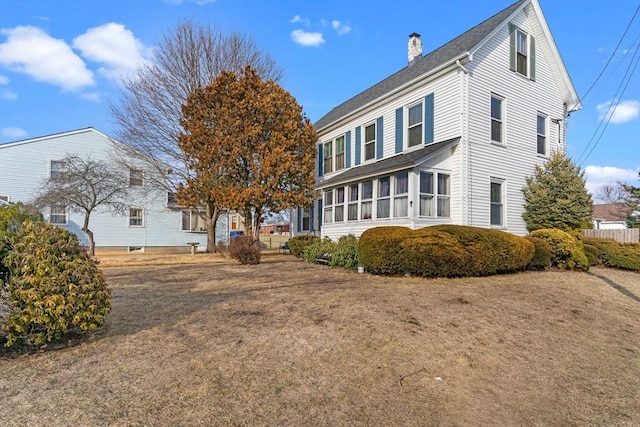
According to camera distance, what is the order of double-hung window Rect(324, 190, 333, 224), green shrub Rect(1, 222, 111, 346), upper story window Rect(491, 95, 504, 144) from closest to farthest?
green shrub Rect(1, 222, 111, 346) < upper story window Rect(491, 95, 504, 144) < double-hung window Rect(324, 190, 333, 224)

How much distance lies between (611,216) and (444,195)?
4374cm

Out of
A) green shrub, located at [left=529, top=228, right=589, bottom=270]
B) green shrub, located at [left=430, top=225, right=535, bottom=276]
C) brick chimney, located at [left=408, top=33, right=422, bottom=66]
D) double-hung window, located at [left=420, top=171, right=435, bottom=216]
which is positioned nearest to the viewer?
green shrub, located at [left=430, top=225, right=535, bottom=276]

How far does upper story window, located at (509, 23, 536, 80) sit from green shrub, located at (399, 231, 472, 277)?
346 inches

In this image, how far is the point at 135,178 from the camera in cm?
2256

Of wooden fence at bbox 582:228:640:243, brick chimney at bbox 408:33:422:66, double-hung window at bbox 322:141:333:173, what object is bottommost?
wooden fence at bbox 582:228:640:243

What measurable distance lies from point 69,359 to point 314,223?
1637 centimetres

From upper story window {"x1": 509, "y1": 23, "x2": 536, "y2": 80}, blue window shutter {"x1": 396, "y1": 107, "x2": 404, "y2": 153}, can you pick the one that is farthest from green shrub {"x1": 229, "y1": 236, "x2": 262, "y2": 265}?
upper story window {"x1": 509, "y1": 23, "x2": 536, "y2": 80}

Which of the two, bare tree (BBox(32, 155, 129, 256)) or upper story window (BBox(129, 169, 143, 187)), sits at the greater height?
upper story window (BBox(129, 169, 143, 187))

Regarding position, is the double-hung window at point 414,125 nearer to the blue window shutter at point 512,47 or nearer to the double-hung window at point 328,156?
the blue window shutter at point 512,47

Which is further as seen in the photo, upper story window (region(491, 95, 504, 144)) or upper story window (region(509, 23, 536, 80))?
upper story window (region(509, 23, 536, 80))

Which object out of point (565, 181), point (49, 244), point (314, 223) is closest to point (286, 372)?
point (49, 244)

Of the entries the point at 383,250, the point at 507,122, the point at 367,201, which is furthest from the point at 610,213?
the point at 383,250

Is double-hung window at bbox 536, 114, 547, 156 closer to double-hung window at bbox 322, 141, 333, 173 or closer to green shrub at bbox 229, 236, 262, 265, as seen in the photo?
double-hung window at bbox 322, 141, 333, 173

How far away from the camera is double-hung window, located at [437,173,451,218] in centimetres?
1271
